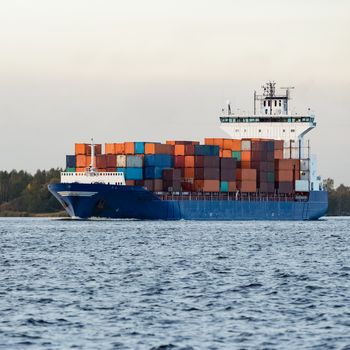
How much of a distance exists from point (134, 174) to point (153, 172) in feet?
5.93

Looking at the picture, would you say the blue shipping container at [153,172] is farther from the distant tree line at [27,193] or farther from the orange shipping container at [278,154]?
the distant tree line at [27,193]

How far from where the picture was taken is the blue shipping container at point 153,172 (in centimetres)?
10606

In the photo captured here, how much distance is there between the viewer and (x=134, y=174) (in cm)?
10606

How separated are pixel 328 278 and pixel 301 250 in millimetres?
18974

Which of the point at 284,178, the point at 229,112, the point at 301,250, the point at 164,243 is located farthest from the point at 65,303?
the point at 229,112

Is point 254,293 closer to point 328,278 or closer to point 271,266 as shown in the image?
point 328,278

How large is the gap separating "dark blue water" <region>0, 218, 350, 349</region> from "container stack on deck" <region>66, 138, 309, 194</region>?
45.8 metres

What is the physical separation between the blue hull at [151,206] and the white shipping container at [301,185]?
124cm

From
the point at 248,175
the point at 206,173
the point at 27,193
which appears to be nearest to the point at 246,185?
the point at 248,175

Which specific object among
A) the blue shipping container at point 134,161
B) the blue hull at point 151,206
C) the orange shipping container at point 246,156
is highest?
the orange shipping container at point 246,156

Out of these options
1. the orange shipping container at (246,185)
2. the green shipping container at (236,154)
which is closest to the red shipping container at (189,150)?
the green shipping container at (236,154)

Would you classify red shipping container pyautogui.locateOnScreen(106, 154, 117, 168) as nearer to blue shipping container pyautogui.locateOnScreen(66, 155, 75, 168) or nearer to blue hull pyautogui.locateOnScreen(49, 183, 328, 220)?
blue hull pyautogui.locateOnScreen(49, 183, 328, 220)

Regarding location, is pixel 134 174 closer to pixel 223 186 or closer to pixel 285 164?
pixel 223 186

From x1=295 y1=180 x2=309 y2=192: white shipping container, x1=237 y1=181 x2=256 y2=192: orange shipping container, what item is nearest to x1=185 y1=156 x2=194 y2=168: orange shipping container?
x1=237 y1=181 x2=256 y2=192: orange shipping container
